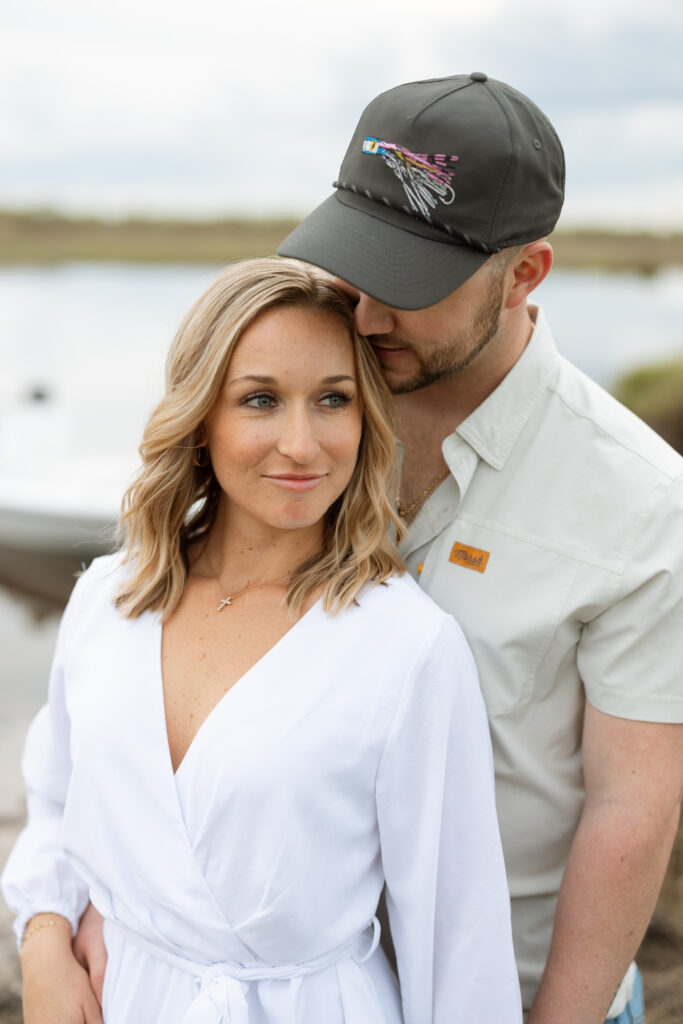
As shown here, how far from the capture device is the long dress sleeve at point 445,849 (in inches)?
59.2

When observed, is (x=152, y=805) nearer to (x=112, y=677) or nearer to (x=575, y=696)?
(x=112, y=677)

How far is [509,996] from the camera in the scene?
1592 mm

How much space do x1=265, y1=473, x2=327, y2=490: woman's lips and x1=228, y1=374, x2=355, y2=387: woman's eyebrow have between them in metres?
0.15

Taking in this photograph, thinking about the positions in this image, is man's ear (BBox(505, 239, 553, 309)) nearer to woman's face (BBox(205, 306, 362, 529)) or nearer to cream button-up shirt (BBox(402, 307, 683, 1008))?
cream button-up shirt (BBox(402, 307, 683, 1008))

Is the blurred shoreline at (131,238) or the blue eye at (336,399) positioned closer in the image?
the blue eye at (336,399)

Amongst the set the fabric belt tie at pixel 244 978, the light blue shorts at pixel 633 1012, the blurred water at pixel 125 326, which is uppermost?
the fabric belt tie at pixel 244 978

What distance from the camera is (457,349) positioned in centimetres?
176

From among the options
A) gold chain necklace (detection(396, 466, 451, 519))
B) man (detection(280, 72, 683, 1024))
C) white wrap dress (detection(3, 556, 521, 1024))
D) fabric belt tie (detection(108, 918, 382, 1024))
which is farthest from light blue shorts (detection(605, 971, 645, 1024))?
gold chain necklace (detection(396, 466, 451, 519))

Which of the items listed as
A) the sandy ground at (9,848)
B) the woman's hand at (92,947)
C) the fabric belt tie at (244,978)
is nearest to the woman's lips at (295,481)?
the fabric belt tie at (244,978)

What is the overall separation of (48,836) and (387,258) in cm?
124

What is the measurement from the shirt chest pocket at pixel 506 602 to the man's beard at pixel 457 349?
280 mm

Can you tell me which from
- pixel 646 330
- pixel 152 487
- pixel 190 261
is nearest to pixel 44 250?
pixel 190 261

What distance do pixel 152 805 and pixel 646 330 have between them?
14715 millimetres

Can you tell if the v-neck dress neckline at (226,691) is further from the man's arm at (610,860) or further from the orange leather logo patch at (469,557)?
the man's arm at (610,860)
